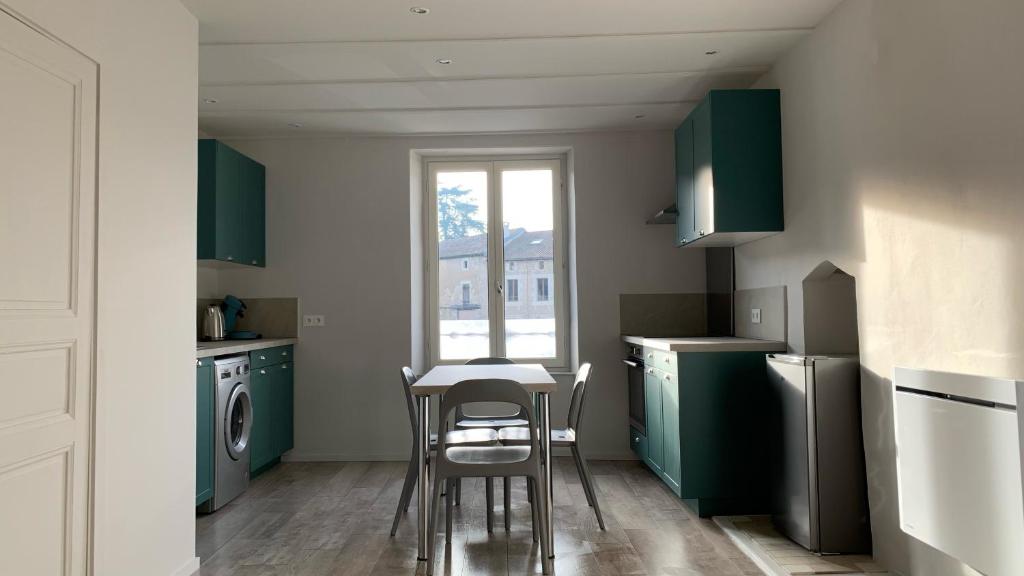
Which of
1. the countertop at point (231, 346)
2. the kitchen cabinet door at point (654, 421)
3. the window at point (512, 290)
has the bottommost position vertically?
the kitchen cabinet door at point (654, 421)

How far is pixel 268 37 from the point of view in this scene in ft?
11.7

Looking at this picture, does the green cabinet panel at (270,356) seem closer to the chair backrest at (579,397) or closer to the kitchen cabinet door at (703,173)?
the chair backrest at (579,397)

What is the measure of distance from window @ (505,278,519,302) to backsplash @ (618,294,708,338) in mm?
857

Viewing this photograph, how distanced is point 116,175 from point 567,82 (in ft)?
8.74

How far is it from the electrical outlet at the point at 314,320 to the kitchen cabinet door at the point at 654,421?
2556 mm

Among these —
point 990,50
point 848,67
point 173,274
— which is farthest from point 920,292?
point 173,274

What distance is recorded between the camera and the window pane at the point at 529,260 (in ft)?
19.1

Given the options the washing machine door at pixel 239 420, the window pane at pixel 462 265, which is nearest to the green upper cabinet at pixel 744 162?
the window pane at pixel 462 265

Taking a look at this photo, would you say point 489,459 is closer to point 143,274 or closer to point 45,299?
point 143,274

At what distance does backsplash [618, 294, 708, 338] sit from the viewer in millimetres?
5547

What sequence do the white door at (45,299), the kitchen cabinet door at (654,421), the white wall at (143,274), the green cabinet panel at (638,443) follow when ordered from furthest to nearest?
the green cabinet panel at (638,443) < the kitchen cabinet door at (654,421) < the white wall at (143,274) < the white door at (45,299)

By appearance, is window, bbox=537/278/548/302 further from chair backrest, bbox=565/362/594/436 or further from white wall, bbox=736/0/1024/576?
white wall, bbox=736/0/1024/576

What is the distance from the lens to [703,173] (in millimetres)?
4258

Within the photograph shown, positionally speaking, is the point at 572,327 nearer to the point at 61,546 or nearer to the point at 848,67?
the point at 848,67
